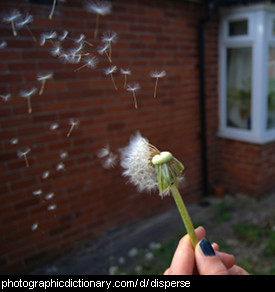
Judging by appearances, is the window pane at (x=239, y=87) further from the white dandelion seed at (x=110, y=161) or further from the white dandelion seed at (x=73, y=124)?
the white dandelion seed at (x=73, y=124)

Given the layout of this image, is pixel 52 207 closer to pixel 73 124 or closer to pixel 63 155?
pixel 63 155

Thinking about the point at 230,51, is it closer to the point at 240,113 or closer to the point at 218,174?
the point at 240,113

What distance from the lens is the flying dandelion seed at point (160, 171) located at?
0.99 m

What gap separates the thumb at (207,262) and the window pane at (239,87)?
3752mm

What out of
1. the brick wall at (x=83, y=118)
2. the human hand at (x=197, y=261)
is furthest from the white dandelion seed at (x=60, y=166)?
the human hand at (x=197, y=261)

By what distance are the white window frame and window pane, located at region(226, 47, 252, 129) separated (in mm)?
109

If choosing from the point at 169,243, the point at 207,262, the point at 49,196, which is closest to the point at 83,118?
the point at 49,196

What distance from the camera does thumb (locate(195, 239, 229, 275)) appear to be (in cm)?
103

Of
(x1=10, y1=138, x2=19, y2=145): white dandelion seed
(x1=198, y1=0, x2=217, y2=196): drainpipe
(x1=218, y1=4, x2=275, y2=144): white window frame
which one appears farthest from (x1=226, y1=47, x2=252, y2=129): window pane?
(x1=10, y1=138, x2=19, y2=145): white dandelion seed

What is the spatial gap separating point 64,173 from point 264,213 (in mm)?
2864

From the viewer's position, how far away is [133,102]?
3.46 meters

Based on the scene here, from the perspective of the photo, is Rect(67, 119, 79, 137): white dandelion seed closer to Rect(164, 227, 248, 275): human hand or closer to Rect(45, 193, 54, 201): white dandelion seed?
Rect(45, 193, 54, 201): white dandelion seed

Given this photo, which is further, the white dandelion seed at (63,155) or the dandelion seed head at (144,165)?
the white dandelion seed at (63,155)

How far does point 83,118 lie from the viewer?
10.2 ft
